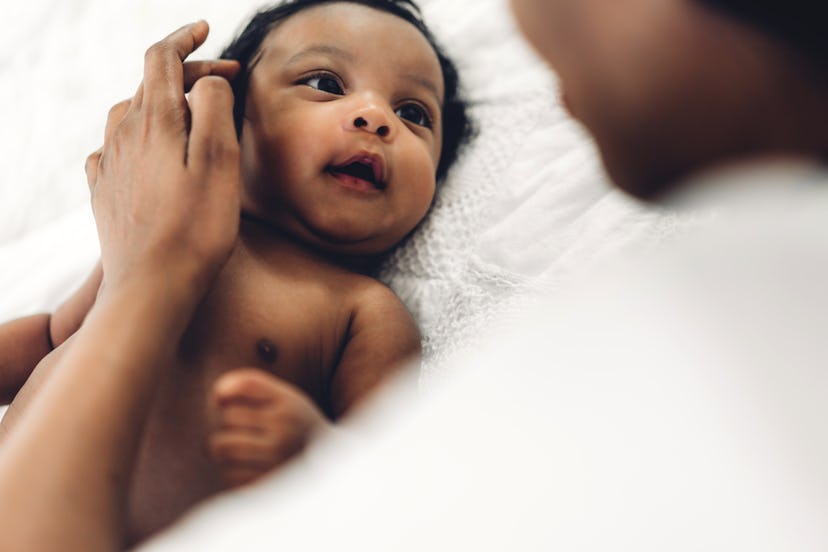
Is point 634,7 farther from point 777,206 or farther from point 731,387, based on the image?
point 731,387

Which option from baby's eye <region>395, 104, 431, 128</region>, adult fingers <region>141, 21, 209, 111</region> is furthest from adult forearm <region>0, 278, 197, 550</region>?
baby's eye <region>395, 104, 431, 128</region>

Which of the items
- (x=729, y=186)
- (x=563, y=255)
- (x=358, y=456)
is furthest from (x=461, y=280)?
(x=358, y=456)

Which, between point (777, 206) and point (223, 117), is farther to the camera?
point (223, 117)

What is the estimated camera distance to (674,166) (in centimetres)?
57

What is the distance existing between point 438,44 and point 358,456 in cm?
95

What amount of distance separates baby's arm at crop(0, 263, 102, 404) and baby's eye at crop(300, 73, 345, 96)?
0.39m

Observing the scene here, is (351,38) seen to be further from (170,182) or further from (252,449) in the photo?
(252,449)

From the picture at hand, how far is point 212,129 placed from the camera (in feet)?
2.46

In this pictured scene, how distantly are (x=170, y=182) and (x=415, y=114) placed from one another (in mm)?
451

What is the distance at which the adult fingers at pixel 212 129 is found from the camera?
73 centimetres

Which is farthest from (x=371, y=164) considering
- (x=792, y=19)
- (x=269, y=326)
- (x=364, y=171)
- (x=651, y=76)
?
(x=792, y=19)

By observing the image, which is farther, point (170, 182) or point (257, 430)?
point (170, 182)

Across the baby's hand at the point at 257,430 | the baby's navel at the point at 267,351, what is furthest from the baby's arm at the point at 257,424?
the baby's navel at the point at 267,351

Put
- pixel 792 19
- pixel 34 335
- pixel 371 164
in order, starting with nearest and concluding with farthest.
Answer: pixel 792 19
pixel 371 164
pixel 34 335
